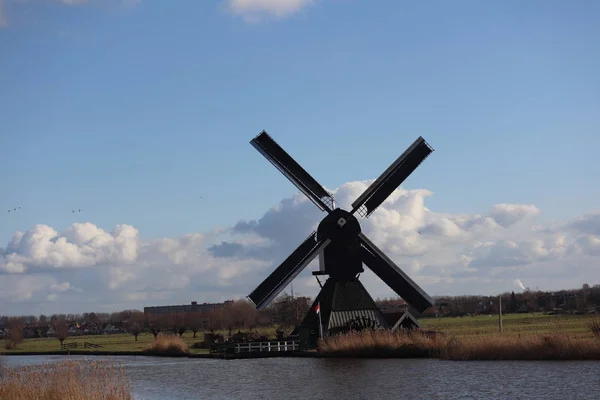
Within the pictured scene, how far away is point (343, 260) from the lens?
139 ft

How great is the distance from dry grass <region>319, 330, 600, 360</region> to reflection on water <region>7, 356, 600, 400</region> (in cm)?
95

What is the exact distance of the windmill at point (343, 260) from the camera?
42.2m

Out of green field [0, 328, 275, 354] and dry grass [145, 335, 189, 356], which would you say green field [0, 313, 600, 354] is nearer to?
green field [0, 328, 275, 354]

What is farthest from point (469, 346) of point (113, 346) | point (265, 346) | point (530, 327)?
point (113, 346)

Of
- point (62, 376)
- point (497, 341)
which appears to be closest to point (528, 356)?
point (497, 341)

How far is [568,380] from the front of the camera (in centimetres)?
2448

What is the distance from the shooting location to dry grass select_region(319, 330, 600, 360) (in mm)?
30156

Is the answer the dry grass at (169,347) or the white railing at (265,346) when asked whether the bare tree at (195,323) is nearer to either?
the dry grass at (169,347)

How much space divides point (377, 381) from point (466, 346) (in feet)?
22.5

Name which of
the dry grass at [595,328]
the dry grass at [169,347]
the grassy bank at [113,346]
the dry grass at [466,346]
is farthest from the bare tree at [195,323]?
the dry grass at [595,328]

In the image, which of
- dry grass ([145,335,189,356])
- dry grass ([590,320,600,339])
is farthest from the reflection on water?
dry grass ([145,335,189,356])

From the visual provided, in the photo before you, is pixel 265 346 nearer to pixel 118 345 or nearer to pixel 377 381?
pixel 377 381

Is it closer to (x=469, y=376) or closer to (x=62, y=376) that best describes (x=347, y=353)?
(x=469, y=376)

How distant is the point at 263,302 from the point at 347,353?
232 inches
